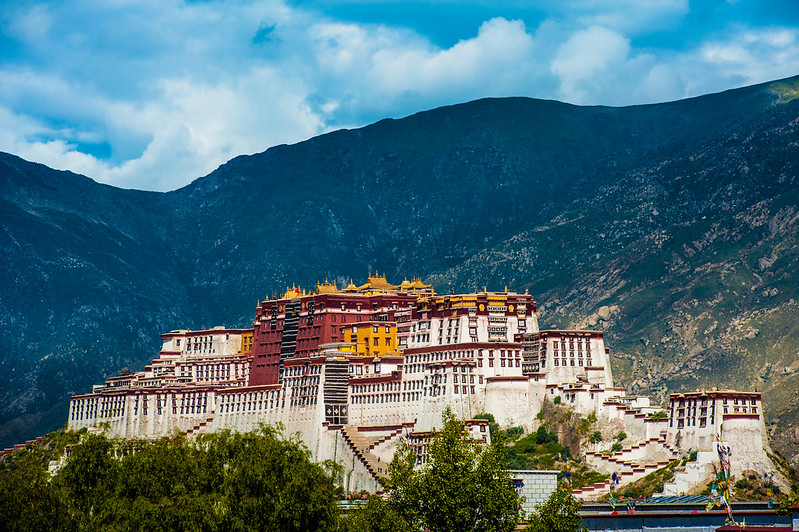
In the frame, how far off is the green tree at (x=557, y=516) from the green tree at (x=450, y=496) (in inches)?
110

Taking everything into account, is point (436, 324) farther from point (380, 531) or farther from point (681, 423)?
point (380, 531)

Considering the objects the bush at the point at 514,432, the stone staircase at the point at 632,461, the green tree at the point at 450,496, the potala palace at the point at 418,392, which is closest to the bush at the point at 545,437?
the bush at the point at 514,432

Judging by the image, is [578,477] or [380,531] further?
[578,477]

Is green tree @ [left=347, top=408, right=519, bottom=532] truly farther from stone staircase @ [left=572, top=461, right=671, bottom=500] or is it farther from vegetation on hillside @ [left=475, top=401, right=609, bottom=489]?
vegetation on hillside @ [left=475, top=401, right=609, bottom=489]

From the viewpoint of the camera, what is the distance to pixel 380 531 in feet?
313

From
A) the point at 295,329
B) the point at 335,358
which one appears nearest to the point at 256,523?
the point at 335,358

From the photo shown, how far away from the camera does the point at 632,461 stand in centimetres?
15250

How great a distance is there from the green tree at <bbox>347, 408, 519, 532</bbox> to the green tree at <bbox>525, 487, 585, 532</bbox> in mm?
2793

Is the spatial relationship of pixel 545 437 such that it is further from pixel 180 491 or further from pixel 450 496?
pixel 450 496

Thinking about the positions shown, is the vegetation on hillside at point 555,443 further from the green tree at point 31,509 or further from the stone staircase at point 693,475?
the green tree at point 31,509

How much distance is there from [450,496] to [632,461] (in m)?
60.8

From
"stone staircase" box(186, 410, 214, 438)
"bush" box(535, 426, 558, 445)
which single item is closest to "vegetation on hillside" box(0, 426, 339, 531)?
"bush" box(535, 426, 558, 445)

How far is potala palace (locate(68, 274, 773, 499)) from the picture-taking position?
151 meters

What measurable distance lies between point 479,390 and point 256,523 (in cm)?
Answer: 6284
